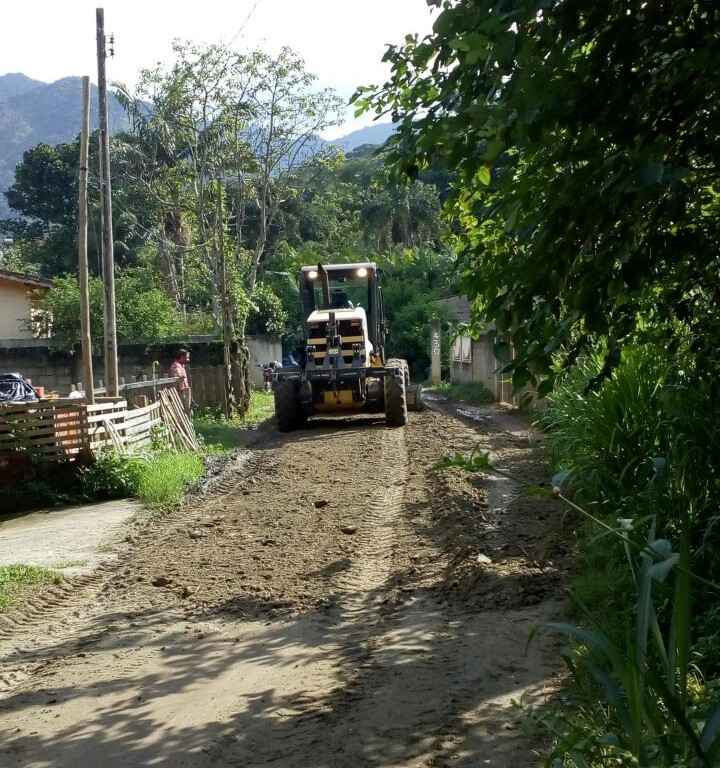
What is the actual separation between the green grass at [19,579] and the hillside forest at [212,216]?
4.60 m

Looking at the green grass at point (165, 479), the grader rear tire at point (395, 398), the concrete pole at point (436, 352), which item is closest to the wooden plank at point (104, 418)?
the green grass at point (165, 479)

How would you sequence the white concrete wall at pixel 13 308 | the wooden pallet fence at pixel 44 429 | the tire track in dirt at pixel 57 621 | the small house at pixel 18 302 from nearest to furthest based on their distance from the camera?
the tire track in dirt at pixel 57 621 < the wooden pallet fence at pixel 44 429 < the small house at pixel 18 302 < the white concrete wall at pixel 13 308

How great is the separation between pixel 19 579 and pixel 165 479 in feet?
15.2

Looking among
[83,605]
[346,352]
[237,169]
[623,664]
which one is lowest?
[83,605]

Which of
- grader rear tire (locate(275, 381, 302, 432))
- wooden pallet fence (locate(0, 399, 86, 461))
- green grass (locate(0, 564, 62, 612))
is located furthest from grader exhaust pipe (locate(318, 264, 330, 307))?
green grass (locate(0, 564, 62, 612))

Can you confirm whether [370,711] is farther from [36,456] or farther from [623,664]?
[36,456]

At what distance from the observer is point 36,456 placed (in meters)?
13.4

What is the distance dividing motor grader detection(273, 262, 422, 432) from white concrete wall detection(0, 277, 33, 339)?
16248 millimetres

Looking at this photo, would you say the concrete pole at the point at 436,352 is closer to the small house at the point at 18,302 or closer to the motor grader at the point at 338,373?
the small house at the point at 18,302

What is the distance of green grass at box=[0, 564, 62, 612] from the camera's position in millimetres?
7950

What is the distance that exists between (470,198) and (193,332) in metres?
27.5

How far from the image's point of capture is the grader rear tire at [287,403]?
20188 mm

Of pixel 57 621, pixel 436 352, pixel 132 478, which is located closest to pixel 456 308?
pixel 436 352

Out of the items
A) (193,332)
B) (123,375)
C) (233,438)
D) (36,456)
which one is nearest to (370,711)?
(36,456)
